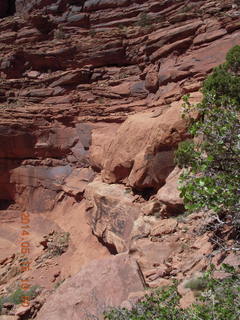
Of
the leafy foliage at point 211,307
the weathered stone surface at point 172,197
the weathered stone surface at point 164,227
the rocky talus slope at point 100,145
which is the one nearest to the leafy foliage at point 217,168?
the leafy foliage at point 211,307

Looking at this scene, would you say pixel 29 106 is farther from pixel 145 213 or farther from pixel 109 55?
pixel 145 213

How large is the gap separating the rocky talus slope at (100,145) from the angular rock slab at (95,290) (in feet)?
0.10

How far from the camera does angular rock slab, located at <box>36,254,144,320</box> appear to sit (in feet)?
20.9

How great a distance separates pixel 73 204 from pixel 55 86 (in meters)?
10.2

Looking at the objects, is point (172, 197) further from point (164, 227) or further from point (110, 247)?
point (110, 247)

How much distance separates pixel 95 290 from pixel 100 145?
34.2 ft

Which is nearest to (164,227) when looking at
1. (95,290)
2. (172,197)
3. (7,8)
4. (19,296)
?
(172,197)

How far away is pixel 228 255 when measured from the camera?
5.79 metres

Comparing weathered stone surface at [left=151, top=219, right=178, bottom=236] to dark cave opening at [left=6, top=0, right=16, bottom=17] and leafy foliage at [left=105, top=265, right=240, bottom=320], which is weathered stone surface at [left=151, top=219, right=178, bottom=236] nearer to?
A: leafy foliage at [left=105, top=265, right=240, bottom=320]

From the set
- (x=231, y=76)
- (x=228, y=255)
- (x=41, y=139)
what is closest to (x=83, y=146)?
(x=41, y=139)

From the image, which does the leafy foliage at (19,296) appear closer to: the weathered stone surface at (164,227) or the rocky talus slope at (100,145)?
the rocky talus slope at (100,145)

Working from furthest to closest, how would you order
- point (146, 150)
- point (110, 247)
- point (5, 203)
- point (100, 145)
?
point (5, 203), point (100, 145), point (110, 247), point (146, 150)

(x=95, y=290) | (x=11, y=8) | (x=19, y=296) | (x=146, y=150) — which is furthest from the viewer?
(x=11, y=8)

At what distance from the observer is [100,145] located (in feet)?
53.8
